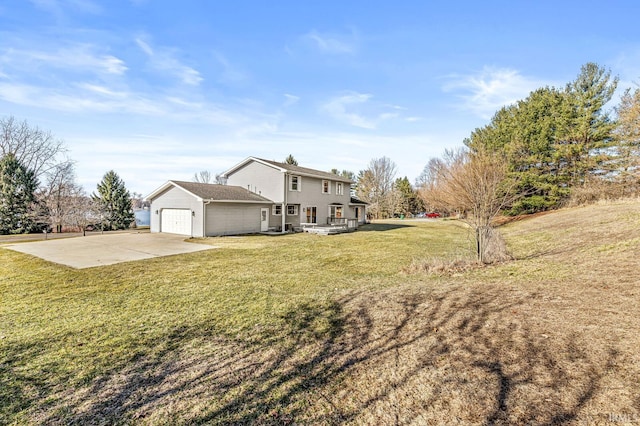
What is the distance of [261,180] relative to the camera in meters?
23.5

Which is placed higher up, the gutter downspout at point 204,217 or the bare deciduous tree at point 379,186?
the bare deciduous tree at point 379,186

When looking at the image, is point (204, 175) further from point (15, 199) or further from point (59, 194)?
point (15, 199)

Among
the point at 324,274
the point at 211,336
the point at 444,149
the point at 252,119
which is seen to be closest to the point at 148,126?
the point at 252,119

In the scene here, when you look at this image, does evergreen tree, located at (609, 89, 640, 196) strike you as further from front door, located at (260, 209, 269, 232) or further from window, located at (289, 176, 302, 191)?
front door, located at (260, 209, 269, 232)

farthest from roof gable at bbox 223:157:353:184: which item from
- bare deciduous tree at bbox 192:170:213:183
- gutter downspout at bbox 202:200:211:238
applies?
bare deciduous tree at bbox 192:170:213:183

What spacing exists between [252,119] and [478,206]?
1728 centimetres

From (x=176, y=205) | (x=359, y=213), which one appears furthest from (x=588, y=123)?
(x=176, y=205)

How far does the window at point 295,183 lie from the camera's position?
23.0m

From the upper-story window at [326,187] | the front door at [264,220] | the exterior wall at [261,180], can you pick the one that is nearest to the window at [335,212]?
the upper-story window at [326,187]

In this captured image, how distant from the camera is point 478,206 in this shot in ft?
29.9

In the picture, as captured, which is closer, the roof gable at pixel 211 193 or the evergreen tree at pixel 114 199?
the roof gable at pixel 211 193

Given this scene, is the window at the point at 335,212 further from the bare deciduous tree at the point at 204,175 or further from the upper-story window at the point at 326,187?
the bare deciduous tree at the point at 204,175

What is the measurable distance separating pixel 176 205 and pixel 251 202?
16.8ft

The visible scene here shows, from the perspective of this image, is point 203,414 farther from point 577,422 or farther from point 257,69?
point 257,69
